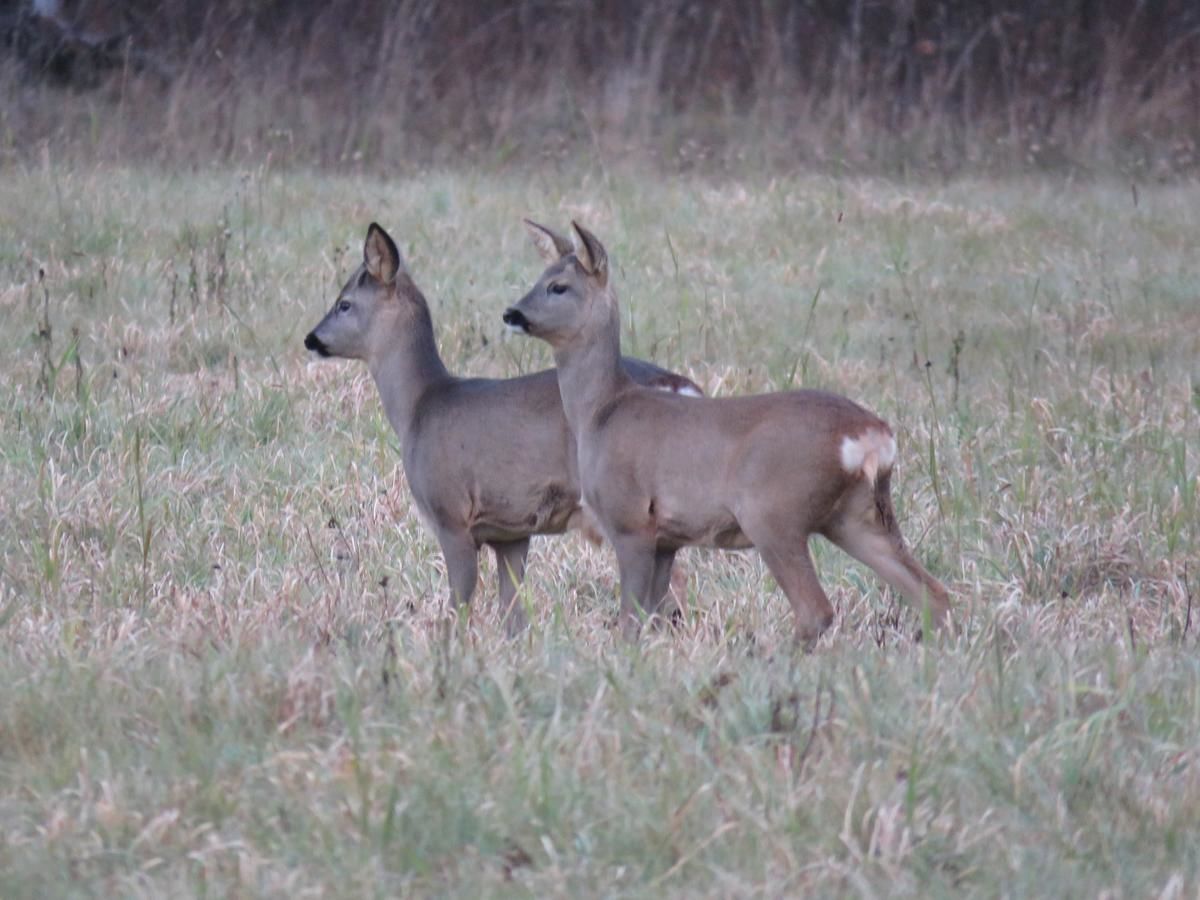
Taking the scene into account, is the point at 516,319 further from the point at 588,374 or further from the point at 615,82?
the point at 615,82

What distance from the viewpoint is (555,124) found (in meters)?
15.5

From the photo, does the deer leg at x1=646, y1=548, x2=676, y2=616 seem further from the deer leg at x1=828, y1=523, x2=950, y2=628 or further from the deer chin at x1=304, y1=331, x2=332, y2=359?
the deer chin at x1=304, y1=331, x2=332, y2=359

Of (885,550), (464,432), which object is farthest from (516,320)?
(885,550)

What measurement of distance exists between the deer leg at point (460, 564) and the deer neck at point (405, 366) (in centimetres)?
49

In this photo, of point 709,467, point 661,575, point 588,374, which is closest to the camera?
point 709,467

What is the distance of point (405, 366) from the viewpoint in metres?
6.29

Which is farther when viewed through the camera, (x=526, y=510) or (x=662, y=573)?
(x=526, y=510)

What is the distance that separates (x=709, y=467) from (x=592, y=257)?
87cm

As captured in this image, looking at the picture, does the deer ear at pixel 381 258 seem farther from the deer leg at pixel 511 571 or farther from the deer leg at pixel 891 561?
the deer leg at pixel 891 561

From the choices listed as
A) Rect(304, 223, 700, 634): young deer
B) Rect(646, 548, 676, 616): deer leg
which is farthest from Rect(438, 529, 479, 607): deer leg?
Rect(646, 548, 676, 616): deer leg

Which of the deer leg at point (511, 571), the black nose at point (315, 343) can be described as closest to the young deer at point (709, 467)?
the deer leg at point (511, 571)

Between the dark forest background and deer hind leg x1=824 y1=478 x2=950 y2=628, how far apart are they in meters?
8.91

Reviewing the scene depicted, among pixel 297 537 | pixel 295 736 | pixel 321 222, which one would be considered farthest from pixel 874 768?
pixel 321 222

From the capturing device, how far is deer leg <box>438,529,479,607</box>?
18.9 feet
